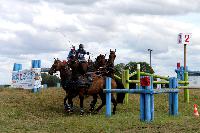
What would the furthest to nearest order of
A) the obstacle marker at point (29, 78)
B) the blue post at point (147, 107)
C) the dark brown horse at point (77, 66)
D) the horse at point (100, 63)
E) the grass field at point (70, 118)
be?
the obstacle marker at point (29, 78) → the horse at point (100, 63) → the dark brown horse at point (77, 66) → the blue post at point (147, 107) → the grass field at point (70, 118)

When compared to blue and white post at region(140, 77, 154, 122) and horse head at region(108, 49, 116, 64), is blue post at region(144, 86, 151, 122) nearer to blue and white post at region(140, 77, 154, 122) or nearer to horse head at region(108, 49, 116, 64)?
blue and white post at region(140, 77, 154, 122)

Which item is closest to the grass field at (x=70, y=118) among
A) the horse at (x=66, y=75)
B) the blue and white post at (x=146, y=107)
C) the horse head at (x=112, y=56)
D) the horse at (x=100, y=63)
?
the blue and white post at (x=146, y=107)

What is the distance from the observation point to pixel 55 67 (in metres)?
18.7

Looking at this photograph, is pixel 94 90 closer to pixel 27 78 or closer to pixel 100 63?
pixel 100 63

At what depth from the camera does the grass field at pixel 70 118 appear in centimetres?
1224

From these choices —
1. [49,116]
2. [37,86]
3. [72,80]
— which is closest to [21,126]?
[49,116]

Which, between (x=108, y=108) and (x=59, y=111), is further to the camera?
(x=59, y=111)

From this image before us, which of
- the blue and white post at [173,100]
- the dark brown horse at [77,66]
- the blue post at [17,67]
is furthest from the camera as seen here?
the blue post at [17,67]

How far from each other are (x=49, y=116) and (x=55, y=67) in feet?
7.59

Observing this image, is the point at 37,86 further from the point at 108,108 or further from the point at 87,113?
the point at 108,108

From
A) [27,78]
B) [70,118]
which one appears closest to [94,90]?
[70,118]

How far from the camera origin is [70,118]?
1620 cm

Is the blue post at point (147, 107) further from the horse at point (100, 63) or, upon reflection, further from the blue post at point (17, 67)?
the blue post at point (17, 67)

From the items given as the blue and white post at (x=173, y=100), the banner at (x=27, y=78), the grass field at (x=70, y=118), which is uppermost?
the banner at (x=27, y=78)
